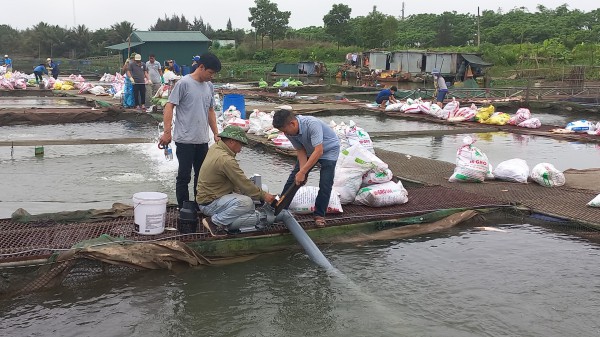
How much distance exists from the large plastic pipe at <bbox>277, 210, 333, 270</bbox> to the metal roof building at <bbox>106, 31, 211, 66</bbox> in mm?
34636

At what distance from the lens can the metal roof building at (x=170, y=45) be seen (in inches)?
1495

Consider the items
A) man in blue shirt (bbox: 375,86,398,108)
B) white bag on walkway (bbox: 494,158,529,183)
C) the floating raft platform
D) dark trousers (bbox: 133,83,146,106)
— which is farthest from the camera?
man in blue shirt (bbox: 375,86,398,108)

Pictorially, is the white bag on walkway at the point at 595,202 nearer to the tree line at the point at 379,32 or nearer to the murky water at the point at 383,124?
the murky water at the point at 383,124

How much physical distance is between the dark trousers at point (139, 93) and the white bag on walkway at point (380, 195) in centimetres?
989

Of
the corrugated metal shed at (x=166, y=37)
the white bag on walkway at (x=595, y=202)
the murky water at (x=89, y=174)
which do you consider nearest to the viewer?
the white bag on walkway at (x=595, y=202)

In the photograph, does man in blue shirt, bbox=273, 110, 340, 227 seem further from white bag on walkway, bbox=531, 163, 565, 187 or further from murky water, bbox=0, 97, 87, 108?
murky water, bbox=0, 97, 87, 108

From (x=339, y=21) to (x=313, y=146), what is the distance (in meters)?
53.6

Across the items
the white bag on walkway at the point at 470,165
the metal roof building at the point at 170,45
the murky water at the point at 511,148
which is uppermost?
the metal roof building at the point at 170,45

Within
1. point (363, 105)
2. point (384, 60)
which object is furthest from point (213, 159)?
point (384, 60)

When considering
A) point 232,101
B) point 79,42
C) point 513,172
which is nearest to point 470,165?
point 513,172


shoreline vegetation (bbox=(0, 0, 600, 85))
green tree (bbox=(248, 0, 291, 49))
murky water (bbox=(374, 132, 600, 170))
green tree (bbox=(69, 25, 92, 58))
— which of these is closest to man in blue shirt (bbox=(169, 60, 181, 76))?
murky water (bbox=(374, 132, 600, 170))

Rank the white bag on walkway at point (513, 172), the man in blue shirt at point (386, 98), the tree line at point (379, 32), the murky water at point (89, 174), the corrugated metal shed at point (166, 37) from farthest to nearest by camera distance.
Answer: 1. the tree line at point (379, 32)
2. the corrugated metal shed at point (166, 37)
3. the man in blue shirt at point (386, 98)
4. the white bag on walkway at point (513, 172)
5. the murky water at point (89, 174)

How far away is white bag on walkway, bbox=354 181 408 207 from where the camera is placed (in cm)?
595

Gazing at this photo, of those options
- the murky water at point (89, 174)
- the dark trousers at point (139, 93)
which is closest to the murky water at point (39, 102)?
the dark trousers at point (139, 93)
